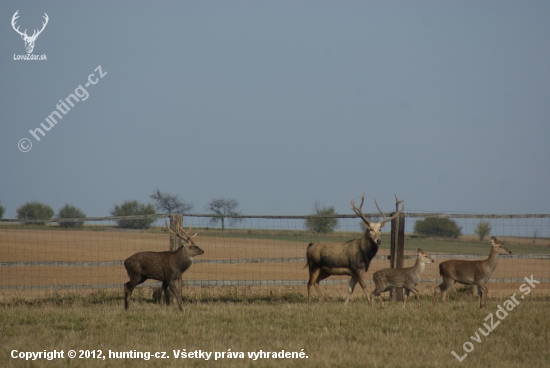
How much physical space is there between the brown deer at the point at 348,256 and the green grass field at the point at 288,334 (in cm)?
83

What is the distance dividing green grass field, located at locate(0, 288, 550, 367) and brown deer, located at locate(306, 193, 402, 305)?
2.73 ft

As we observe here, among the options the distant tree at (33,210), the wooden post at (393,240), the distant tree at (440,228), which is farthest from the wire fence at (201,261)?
the distant tree at (33,210)

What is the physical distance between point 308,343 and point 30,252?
2245 cm

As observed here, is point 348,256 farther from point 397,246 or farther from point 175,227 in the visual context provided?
point 175,227

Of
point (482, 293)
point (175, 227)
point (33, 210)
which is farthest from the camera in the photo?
point (33, 210)

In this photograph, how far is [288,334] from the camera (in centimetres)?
988

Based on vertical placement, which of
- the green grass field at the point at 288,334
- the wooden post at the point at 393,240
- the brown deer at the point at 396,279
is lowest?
the green grass field at the point at 288,334

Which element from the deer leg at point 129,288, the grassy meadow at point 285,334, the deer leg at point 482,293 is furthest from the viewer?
the deer leg at point 129,288

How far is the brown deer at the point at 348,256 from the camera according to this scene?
44.8ft

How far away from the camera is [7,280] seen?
21188 millimetres

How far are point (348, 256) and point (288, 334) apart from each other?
4.20 metres

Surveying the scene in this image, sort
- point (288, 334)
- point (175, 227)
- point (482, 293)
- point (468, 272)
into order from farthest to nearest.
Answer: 1. point (175, 227)
2. point (482, 293)
3. point (468, 272)
4. point (288, 334)

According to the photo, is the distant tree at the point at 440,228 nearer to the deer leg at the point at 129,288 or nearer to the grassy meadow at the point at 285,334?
the grassy meadow at the point at 285,334

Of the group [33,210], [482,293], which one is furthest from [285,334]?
[33,210]
